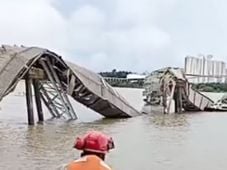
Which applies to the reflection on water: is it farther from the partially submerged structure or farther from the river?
the partially submerged structure

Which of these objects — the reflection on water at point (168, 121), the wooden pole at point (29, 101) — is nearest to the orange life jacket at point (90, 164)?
the wooden pole at point (29, 101)

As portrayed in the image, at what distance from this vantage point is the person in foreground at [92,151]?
3162 millimetres

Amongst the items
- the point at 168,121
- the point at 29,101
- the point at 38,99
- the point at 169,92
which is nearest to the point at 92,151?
the point at 29,101

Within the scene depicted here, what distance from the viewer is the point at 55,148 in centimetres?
1822

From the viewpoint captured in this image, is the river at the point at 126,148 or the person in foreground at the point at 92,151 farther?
the river at the point at 126,148

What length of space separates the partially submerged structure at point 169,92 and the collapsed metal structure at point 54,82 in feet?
31.1

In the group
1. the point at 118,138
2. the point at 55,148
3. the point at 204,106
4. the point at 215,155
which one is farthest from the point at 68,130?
the point at 204,106

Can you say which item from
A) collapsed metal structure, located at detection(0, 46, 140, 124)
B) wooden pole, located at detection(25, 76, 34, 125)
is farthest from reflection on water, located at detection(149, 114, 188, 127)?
wooden pole, located at detection(25, 76, 34, 125)

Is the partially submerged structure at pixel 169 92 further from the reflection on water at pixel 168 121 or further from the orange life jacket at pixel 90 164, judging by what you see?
the orange life jacket at pixel 90 164

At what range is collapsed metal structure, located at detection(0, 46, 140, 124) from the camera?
2433 cm

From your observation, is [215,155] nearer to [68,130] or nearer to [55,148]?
[55,148]

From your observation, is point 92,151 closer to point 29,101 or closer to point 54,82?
point 29,101

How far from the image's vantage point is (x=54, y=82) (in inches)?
1131

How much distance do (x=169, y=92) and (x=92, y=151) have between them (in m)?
41.9
